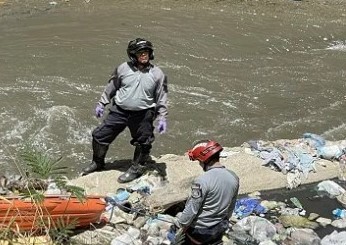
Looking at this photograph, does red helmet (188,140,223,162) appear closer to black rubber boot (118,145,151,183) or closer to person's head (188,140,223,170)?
person's head (188,140,223,170)

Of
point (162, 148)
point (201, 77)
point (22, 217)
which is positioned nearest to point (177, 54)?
point (201, 77)

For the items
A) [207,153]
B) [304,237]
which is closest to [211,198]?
[207,153]

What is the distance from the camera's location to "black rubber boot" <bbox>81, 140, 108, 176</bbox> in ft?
21.2

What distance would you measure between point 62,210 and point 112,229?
825mm

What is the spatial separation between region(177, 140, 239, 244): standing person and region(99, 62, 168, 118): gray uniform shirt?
1.59 meters

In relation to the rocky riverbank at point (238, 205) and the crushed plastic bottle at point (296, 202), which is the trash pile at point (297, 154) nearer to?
the rocky riverbank at point (238, 205)

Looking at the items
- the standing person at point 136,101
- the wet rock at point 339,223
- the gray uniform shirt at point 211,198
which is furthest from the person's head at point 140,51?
the wet rock at point 339,223

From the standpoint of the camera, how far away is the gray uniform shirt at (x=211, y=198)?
14.8 ft

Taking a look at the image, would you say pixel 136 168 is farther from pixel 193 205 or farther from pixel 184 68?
pixel 184 68

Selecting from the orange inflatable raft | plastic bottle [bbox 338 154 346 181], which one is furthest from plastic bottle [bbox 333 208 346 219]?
the orange inflatable raft

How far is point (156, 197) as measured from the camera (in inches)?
240

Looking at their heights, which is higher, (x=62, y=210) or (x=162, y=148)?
(x=62, y=210)

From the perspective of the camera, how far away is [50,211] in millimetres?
4770

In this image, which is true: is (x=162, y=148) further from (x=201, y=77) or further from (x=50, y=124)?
(x=201, y=77)
